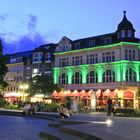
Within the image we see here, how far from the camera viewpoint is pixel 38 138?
48.1 feet

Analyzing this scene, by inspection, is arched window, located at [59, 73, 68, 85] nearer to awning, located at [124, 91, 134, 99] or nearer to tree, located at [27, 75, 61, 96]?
tree, located at [27, 75, 61, 96]

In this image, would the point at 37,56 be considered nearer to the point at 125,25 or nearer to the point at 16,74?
the point at 16,74

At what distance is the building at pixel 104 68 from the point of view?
196 feet

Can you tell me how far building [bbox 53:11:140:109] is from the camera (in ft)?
196

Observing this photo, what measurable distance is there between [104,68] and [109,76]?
2028mm

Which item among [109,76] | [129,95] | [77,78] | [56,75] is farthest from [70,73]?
[129,95]

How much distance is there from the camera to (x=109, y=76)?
62.3m

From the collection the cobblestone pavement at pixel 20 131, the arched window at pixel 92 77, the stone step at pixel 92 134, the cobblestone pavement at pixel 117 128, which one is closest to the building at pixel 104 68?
the arched window at pixel 92 77

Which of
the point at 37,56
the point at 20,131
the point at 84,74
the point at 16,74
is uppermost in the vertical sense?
the point at 37,56

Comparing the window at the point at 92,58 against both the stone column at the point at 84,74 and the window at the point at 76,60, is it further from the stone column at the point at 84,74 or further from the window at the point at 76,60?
the window at the point at 76,60

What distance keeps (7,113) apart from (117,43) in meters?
31.0

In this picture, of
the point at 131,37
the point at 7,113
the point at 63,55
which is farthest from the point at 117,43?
the point at 7,113

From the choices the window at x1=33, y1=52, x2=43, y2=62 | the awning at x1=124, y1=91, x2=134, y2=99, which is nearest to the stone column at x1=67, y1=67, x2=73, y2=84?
the window at x1=33, y1=52, x2=43, y2=62

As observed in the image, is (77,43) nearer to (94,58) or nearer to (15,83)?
(94,58)
